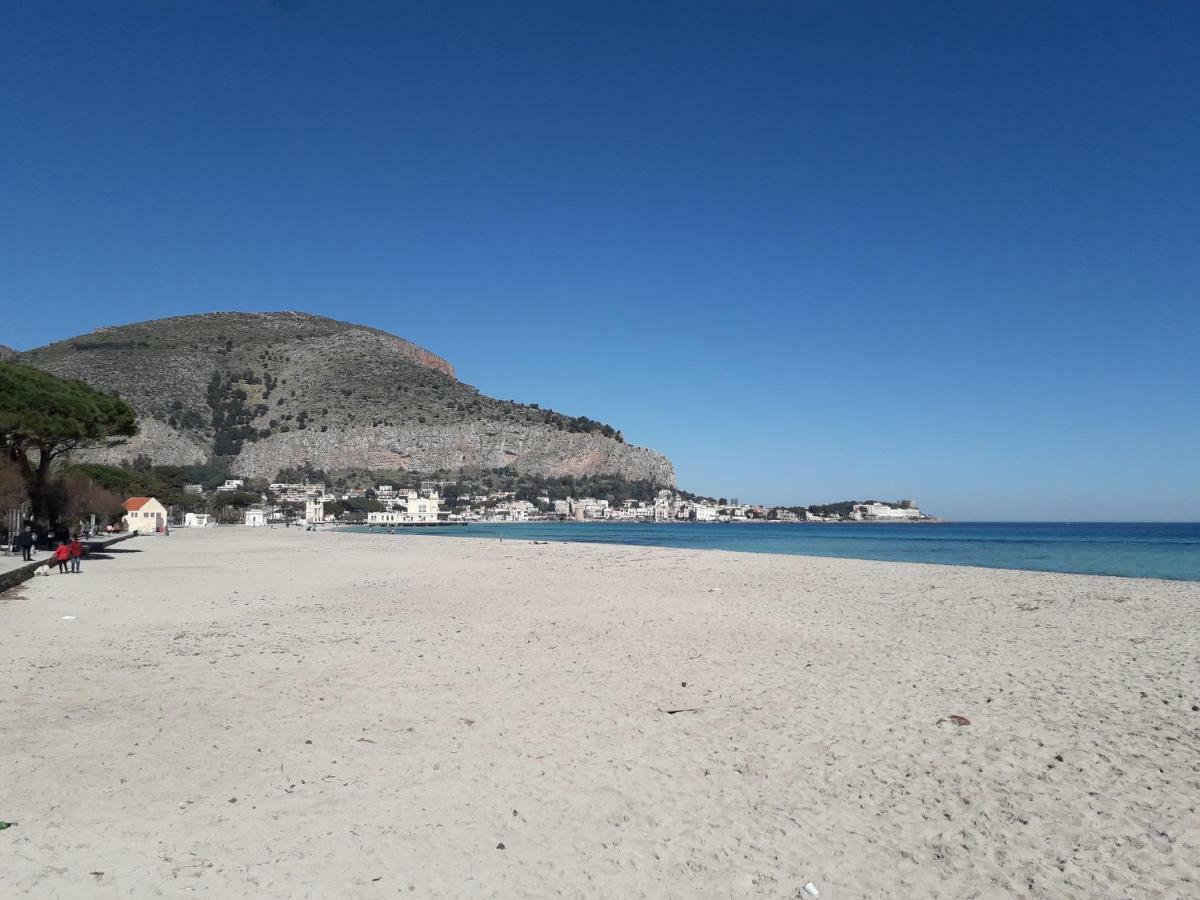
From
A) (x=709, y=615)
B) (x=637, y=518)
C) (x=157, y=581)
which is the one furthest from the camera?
(x=637, y=518)

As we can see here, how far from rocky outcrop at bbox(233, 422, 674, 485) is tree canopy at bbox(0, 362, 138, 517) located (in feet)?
371

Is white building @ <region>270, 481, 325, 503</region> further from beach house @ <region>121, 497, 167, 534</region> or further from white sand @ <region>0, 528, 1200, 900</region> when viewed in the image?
white sand @ <region>0, 528, 1200, 900</region>

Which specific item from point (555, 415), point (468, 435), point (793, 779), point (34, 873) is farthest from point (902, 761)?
point (555, 415)

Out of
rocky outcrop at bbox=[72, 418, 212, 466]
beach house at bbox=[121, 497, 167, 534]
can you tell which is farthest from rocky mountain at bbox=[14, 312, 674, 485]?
beach house at bbox=[121, 497, 167, 534]

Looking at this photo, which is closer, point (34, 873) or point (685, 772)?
point (34, 873)

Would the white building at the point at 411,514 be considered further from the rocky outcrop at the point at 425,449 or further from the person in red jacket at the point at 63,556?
the person in red jacket at the point at 63,556

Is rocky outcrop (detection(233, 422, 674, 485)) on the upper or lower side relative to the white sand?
upper

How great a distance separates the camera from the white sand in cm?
411

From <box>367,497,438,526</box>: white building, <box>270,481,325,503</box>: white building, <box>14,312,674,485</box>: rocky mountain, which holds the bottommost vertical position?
<box>367,497,438,526</box>: white building

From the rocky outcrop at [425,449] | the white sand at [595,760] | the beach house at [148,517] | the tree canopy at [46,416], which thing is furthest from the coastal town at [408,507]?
the white sand at [595,760]

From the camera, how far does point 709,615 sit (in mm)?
13820

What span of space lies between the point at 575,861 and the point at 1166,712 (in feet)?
18.8

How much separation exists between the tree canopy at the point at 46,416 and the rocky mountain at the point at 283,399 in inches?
4118

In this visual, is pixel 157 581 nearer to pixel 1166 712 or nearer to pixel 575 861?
pixel 575 861
